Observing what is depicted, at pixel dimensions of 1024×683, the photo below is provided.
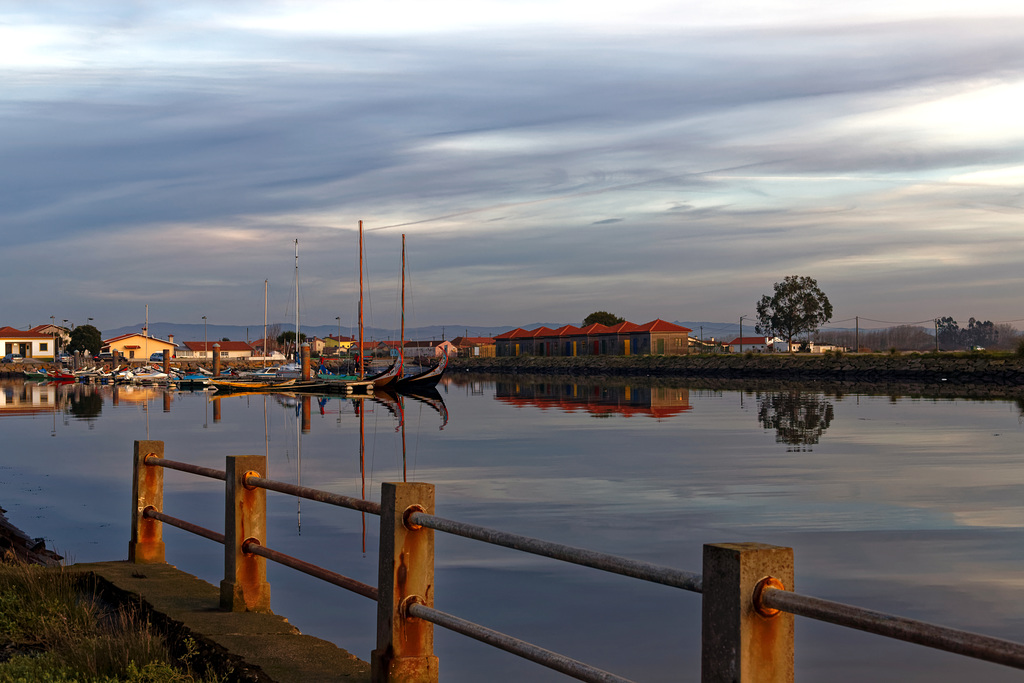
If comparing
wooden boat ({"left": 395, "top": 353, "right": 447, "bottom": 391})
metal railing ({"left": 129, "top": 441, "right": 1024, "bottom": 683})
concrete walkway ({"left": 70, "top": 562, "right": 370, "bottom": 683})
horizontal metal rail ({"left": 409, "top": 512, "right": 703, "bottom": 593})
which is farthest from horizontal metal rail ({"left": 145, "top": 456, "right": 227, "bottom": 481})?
wooden boat ({"left": 395, "top": 353, "right": 447, "bottom": 391})

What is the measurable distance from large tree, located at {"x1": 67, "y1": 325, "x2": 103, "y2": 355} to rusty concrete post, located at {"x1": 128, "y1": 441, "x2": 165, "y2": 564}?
545ft

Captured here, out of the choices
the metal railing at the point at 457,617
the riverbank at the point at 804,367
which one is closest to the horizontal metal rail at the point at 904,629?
the metal railing at the point at 457,617

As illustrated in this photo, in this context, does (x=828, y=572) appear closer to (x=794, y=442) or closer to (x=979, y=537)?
(x=979, y=537)

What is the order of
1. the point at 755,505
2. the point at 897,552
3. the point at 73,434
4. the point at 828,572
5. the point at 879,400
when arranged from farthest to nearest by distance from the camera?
the point at 879,400 < the point at 73,434 < the point at 755,505 < the point at 897,552 < the point at 828,572

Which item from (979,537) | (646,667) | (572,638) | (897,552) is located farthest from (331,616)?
(979,537)

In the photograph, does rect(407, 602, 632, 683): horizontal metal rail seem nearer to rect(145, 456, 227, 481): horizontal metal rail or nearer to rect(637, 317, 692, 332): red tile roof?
rect(145, 456, 227, 481): horizontal metal rail

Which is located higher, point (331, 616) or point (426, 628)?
point (426, 628)

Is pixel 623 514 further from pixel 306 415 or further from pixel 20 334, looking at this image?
pixel 20 334

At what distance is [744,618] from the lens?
3637 mm

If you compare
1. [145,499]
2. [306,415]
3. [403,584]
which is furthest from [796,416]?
[403,584]

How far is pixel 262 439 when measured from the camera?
3641 cm

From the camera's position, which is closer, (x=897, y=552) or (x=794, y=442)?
(x=897, y=552)

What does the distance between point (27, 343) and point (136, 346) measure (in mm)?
21385

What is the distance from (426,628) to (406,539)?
58 centimetres
